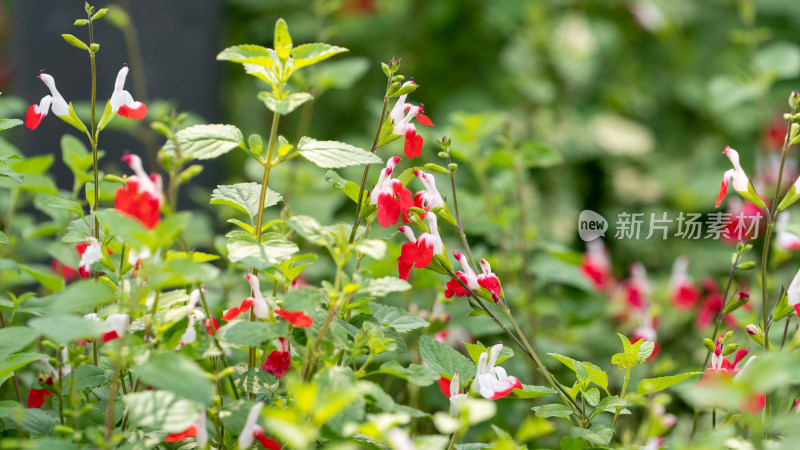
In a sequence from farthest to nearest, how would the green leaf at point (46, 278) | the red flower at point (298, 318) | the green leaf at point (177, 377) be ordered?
the green leaf at point (46, 278), the red flower at point (298, 318), the green leaf at point (177, 377)

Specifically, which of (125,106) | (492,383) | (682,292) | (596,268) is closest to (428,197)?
(492,383)

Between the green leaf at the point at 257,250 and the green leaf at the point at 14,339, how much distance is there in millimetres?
202

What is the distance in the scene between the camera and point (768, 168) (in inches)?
73.9

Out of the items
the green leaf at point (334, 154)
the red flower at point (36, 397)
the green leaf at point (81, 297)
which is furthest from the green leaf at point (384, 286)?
the red flower at point (36, 397)

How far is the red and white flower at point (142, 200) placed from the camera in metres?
0.59

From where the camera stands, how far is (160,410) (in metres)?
0.57

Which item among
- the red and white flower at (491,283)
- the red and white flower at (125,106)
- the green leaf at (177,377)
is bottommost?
the green leaf at (177,377)

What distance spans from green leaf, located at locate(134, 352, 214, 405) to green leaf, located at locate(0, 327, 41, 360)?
18cm

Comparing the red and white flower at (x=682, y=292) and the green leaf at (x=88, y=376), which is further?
the red and white flower at (x=682, y=292)

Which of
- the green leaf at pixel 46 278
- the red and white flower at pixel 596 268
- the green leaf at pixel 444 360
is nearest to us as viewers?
the green leaf at pixel 444 360

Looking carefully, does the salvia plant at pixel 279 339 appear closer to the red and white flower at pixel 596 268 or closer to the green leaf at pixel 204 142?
the green leaf at pixel 204 142

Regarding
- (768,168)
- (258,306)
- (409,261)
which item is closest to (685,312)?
(768,168)

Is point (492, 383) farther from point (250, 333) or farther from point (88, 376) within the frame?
point (88, 376)

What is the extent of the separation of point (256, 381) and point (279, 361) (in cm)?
3
